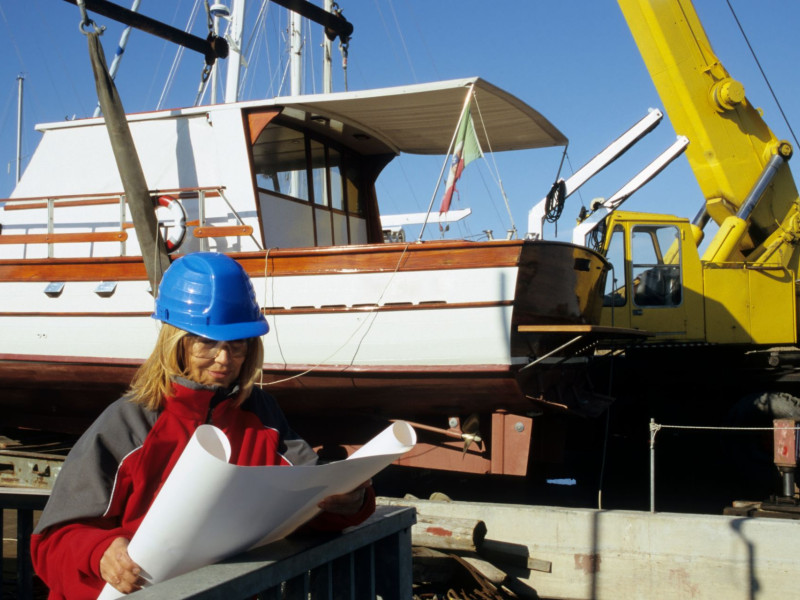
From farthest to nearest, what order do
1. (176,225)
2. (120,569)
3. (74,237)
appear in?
1. (74,237)
2. (176,225)
3. (120,569)

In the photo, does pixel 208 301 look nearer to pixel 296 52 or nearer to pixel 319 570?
pixel 319 570

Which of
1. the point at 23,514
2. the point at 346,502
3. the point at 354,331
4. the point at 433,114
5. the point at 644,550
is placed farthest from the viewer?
the point at 433,114

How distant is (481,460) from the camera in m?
6.62

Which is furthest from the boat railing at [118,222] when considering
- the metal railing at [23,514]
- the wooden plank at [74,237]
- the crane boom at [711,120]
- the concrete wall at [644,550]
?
the crane boom at [711,120]

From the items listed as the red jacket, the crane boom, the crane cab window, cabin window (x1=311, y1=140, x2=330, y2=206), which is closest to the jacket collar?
the red jacket

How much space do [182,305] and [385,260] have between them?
4546 millimetres

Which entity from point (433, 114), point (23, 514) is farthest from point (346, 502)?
point (433, 114)

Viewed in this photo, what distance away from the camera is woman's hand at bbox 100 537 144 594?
1.38 m

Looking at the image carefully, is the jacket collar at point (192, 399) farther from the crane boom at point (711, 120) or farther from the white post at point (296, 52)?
the white post at point (296, 52)

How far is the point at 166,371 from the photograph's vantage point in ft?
5.82

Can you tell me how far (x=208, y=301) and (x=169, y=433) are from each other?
0.32 metres

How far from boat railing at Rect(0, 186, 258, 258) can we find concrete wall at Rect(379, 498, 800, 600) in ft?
9.90

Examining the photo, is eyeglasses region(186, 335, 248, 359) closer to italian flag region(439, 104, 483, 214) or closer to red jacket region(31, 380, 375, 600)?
red jacket region(31, 380, 375, 600)

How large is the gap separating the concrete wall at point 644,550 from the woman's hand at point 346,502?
3920 mm
